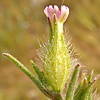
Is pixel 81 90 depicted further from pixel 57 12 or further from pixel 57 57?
pixel 57 12

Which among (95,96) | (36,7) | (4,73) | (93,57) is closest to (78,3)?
(36,7)

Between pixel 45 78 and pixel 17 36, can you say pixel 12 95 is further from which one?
pixel 45 78

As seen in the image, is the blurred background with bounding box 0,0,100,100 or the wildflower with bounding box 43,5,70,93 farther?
the blurred background with bounding box 0,0,100,100

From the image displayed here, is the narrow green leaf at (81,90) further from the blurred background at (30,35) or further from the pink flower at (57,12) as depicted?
the blurred background at (30,35)

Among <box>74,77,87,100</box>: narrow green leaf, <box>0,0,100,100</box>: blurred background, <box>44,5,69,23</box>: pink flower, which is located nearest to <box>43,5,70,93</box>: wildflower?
<box>44,5,69,23</box>: pink flower

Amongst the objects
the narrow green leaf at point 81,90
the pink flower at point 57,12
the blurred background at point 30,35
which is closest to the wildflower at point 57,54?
the pink flower at point 57,12

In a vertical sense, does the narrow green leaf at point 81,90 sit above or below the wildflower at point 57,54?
below

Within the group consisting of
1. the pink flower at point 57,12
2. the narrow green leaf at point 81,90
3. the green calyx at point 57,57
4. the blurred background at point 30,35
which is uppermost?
the blurred background at point 30,35

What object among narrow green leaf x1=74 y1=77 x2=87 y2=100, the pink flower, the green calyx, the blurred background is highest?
the blurred background

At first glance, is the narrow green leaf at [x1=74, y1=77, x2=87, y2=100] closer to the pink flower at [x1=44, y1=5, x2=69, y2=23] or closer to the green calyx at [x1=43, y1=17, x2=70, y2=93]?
the green calyx at [x1=43, y1=17, x2=70, y2=93]
